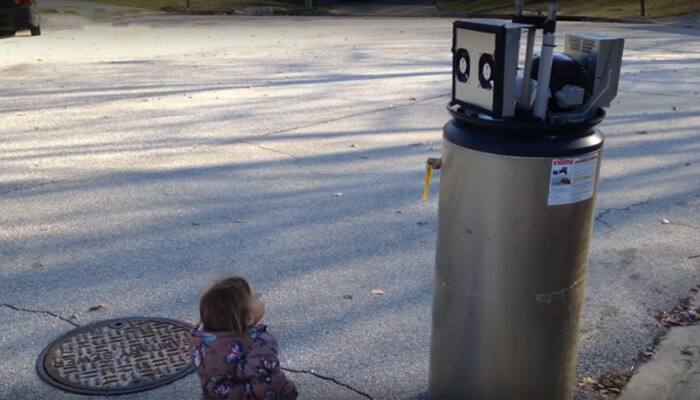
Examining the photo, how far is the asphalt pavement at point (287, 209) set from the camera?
4309 millimetres

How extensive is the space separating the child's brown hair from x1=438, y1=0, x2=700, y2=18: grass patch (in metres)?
22.6

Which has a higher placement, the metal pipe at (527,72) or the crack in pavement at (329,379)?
the metal pipe at (527,72)

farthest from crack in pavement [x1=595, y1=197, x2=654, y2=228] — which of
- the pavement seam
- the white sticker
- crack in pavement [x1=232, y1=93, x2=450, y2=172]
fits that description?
the pavement seam

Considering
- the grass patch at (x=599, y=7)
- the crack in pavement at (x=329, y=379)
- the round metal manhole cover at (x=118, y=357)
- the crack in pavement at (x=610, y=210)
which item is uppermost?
the grass patch at (x=599, y=7)

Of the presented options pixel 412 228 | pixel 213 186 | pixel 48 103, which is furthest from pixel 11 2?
pixel 412 228

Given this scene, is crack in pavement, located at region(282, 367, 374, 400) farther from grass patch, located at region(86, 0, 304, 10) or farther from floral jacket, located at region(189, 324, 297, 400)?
grass patch, located at region(86, 0, 304, 10)

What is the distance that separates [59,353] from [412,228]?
271 centimetres

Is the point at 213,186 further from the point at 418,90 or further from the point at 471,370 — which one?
the point at 418,90

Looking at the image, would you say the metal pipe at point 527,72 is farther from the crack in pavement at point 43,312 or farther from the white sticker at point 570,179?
the crack in pavement at point 43,312

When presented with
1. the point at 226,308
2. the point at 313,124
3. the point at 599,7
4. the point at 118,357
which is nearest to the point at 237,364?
the point at 226,308

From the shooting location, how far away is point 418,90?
11031 mm

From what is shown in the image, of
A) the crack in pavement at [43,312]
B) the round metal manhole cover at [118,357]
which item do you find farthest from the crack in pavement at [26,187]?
the round metal manhole cover at [118,357]

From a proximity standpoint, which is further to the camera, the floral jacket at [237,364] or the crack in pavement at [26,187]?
the crack in pavement at [26,187]

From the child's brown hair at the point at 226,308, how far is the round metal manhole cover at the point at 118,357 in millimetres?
1042
